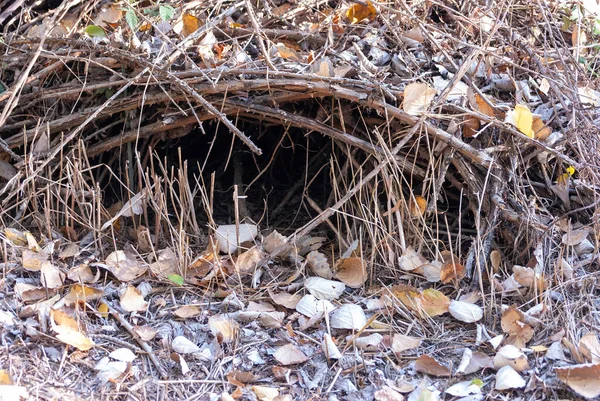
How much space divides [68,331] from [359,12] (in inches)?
56.6

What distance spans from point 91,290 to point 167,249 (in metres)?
0.31

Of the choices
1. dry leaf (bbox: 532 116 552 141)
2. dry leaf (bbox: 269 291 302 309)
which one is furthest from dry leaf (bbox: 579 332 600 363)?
dry leaf (bbox: 269 291 302 309)

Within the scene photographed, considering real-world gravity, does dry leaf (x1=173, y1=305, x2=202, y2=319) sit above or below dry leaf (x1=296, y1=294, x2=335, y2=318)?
above

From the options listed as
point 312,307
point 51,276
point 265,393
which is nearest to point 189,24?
point 51,276

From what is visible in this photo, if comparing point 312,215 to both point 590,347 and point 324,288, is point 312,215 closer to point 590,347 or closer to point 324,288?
point 324,288

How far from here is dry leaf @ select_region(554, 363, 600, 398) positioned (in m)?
1.50

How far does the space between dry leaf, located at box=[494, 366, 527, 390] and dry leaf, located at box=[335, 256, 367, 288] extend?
0.56 metres

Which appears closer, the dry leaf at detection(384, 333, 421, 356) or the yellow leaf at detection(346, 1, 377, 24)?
the dry leaf at detection(384, 333, 421, 356)

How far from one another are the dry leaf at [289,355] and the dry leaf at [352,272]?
1.29 feet

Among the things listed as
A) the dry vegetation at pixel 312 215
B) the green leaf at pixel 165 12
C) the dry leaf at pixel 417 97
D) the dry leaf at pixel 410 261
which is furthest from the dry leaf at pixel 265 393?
the green leaf at pixel 165 12

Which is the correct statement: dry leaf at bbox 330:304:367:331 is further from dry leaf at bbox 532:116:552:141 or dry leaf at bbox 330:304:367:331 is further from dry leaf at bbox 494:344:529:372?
dry leaf at bbox 532:116:552:141

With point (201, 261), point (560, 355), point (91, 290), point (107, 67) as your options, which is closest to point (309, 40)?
point (107, 67)

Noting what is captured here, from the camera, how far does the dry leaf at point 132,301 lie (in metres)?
1.84

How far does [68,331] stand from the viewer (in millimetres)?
1671
